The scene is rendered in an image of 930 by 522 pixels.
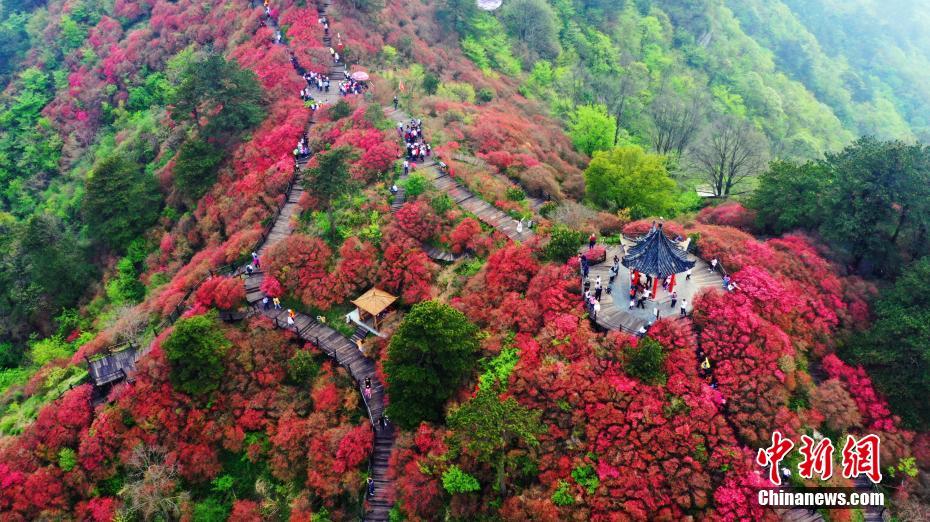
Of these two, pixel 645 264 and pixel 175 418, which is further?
pixel 175 418

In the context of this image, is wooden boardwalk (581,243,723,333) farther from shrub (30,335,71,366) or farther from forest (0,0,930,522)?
shrub (30,335,71,366)

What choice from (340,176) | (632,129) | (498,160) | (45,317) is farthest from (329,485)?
(632,129)

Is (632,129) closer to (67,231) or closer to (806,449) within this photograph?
(806,449)

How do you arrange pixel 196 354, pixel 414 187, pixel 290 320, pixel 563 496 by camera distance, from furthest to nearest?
1. pixel 414 187
2. pixel 290 320
3. pixel 196 354
4. pixel 563 496

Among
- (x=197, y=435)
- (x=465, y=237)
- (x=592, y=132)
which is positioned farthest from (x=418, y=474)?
(x=592, y=132)

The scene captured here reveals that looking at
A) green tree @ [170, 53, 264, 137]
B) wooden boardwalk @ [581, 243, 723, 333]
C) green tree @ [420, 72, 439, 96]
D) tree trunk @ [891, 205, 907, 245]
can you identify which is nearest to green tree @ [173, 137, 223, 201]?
green tree @ [170, 53, 264, 137]

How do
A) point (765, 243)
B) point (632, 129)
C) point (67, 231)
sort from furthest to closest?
1. point (632, 129)
2. point (67, 231)
3. point (765, 243)

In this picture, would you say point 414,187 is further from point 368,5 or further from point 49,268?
point 368,5

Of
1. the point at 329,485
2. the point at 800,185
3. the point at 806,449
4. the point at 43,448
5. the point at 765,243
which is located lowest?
the point at 43,448
